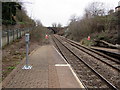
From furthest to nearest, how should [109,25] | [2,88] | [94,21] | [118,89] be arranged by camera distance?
[94,21] < [109,25] < [118,89] < [2,88]

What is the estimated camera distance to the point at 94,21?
33375 millimetres

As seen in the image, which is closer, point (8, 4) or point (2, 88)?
point (2, 88)

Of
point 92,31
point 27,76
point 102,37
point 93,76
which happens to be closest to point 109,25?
point 102,37

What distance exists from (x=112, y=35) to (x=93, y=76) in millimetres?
17168

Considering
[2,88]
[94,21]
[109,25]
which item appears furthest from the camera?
[94,21]

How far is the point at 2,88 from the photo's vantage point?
195 inches

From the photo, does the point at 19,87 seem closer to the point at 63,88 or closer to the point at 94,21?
the point at 63,88

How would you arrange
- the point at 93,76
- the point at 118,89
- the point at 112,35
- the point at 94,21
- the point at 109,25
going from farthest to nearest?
the point at 94,21 < the point at 109,25 < the point at 112,35 < the point at 93,76 < the point at 118,89

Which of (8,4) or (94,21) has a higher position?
(8,4)

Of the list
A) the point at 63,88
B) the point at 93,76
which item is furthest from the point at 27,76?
the point at 93,76

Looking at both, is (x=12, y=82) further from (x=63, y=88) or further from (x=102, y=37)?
(x=102, y=37)

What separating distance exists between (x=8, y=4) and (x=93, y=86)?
22.8 meters

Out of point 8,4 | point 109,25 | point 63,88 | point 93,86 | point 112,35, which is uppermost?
point 8,4

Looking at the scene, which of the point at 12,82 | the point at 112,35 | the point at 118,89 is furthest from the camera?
the point at 112,35
